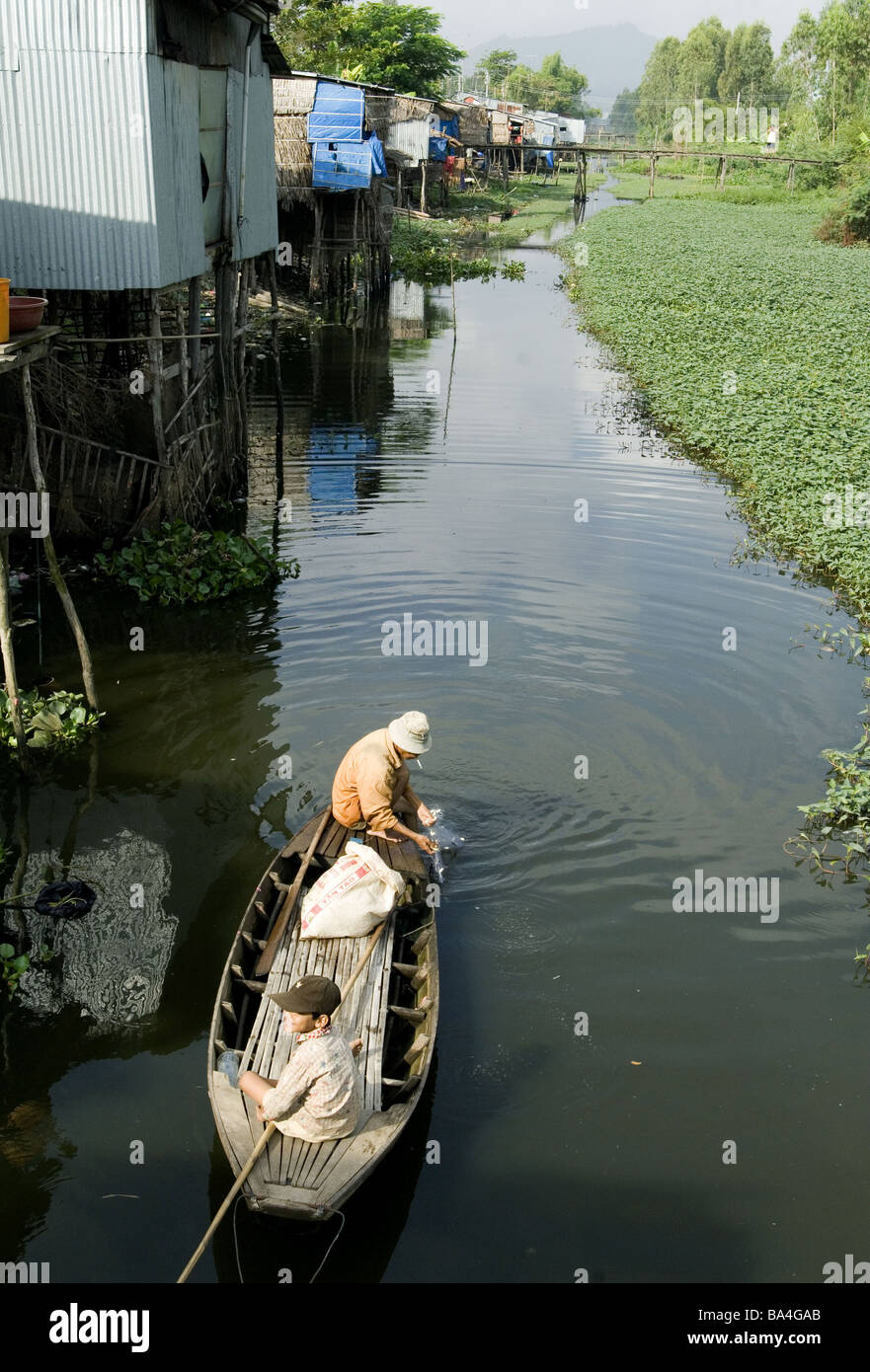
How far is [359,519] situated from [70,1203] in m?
11.4

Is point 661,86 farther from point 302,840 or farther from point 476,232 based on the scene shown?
point 302,840

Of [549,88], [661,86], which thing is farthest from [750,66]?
[549,88]

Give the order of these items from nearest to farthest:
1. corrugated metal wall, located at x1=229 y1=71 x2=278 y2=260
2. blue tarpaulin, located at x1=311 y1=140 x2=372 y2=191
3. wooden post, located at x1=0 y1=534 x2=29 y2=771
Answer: wooden post, located at x1=0 y1=534 x2=29 y2=771
corrugated metal wall, located at x1=229 y1=71 x2=278 y2=260
blue tarpaulin, located at x1=311 y1=140 x2=372 y2=191

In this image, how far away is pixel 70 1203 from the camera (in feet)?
19.0

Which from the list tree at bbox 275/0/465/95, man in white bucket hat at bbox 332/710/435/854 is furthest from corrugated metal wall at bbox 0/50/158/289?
tree at bbox 275/0/465/95

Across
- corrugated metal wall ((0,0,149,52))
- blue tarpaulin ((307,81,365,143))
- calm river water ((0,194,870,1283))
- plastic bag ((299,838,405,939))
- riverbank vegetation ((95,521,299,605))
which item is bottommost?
calm river water ((0,194,870,1283))

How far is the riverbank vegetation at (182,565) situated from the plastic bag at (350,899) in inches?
255

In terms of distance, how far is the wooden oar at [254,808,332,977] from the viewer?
6.76m

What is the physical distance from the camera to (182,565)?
12969 millimetres

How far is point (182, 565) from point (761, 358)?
49.2 ft

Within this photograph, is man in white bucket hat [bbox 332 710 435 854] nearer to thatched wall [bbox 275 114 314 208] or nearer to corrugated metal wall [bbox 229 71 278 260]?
corrugated metal wall [bbox 229 71 278 260]

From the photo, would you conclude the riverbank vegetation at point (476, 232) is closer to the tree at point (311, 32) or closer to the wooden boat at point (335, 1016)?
the tree at point (311, 32)

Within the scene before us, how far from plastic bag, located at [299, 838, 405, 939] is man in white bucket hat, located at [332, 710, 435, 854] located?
61 cm
